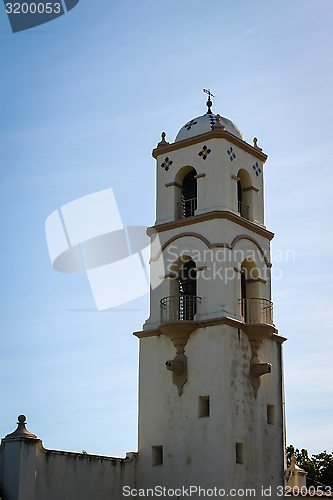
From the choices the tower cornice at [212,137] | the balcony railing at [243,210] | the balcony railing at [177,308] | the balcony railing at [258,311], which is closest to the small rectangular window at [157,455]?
the balcony railing at [177,308]

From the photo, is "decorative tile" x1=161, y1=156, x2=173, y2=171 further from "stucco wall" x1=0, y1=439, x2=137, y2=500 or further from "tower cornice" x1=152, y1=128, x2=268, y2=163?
"stucco wall" x1=0, y1=439, x2=137, y2=500

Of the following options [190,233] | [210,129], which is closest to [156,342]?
[190,233]

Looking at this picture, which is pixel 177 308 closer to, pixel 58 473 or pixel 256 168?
pixel 256 168

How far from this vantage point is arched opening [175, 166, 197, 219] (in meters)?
28.8

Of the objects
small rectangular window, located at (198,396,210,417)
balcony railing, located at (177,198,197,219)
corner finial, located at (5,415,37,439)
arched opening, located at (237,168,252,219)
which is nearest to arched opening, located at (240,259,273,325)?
arched opening, located at (237,168,252,219)

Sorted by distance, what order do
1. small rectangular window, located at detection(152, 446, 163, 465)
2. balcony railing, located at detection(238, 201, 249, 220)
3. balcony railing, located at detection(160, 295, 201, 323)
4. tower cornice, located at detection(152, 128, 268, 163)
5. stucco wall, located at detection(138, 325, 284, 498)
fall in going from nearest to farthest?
stucco wall, located at detection(138, 325, 284, 498) < small rectangular window, located at detection(152, 446, 163, 465) < balcony railing, located at detection(160, 295, 201, 323) < tower cornice, located at detection(152, 128, 268, 163) < balcony railing, located at detection(238, 201, 249, 220)

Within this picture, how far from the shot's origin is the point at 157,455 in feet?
85.3

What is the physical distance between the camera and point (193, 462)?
24.8 meters

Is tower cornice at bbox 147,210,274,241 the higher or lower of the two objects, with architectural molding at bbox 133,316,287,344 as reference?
higher

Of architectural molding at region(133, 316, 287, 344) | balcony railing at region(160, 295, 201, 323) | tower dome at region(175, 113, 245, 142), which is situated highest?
tower dome at region(175, 113, 245, 142)

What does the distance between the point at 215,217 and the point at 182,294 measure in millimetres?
3221

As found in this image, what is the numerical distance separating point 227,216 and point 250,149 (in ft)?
12.0

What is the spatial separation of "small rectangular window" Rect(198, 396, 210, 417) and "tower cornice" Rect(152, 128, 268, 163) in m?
9.43

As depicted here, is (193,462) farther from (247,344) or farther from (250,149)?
(250,149)
